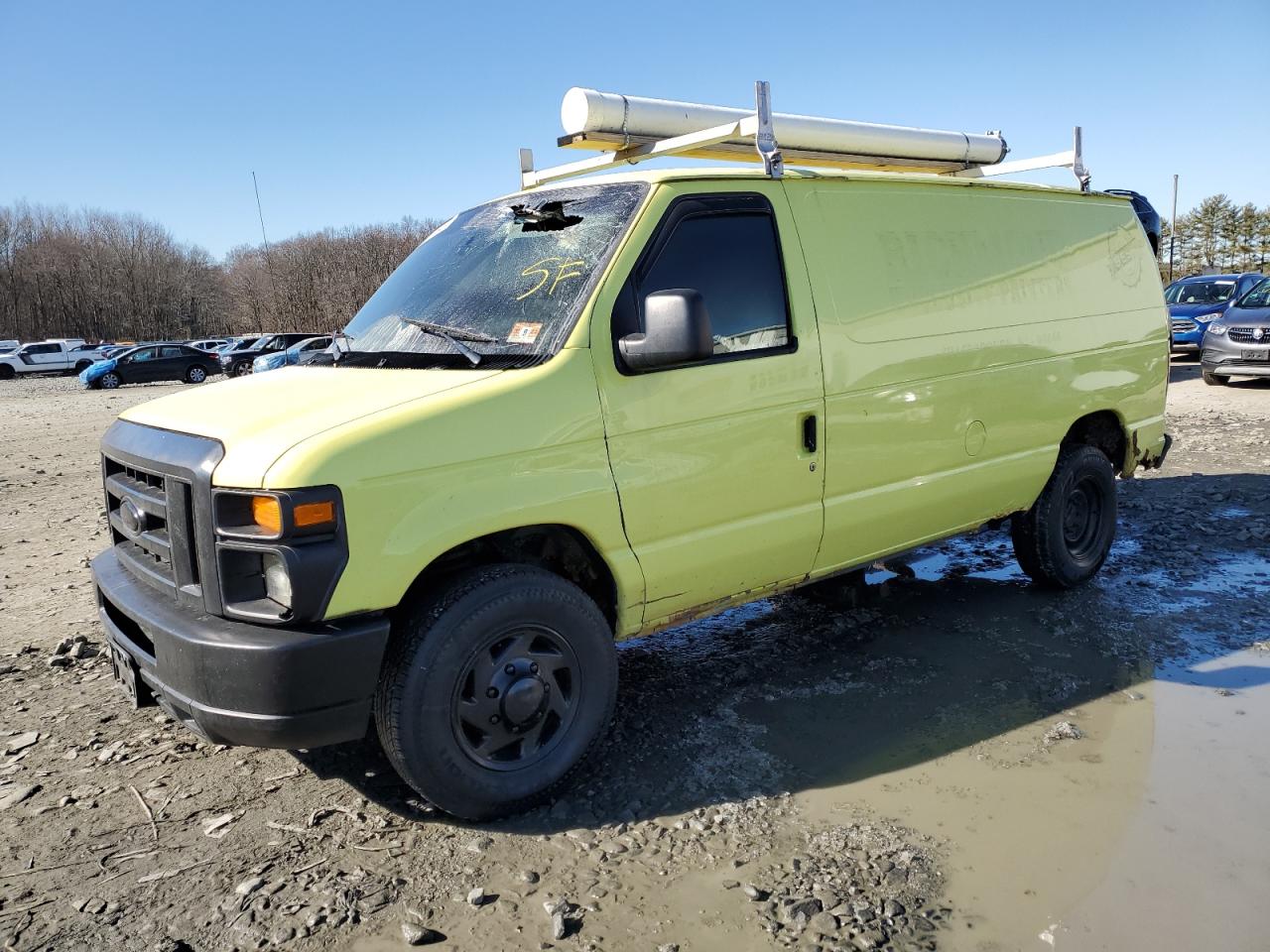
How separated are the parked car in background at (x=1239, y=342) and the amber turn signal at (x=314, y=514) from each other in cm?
1582

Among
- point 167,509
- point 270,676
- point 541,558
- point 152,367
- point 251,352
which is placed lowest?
point 270,676

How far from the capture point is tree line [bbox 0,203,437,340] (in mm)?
71125

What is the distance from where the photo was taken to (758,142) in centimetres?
390

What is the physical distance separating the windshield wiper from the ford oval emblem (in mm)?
1254

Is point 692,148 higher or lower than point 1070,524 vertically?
higher

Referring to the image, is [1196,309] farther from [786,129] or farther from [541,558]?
[541,558]

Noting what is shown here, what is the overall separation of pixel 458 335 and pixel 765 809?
211 cm

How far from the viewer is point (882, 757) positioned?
12.0ft

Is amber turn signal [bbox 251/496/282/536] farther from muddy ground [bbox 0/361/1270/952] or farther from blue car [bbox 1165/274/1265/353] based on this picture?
blue car [bbox 1165/274/1265/353]

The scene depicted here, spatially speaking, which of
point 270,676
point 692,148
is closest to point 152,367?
point 692,148

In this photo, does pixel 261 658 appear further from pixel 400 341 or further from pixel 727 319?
pixel 727 319

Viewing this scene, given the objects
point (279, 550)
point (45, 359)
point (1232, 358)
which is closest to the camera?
point (279, 550)

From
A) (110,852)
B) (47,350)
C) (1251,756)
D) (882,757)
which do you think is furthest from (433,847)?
(47,350)

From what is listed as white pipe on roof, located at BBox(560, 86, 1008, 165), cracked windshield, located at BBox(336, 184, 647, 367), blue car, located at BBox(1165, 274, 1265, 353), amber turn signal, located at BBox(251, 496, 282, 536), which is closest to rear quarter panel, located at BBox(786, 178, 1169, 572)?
white pipe on roof, located at BBox(560, 86, 1008, 165)
